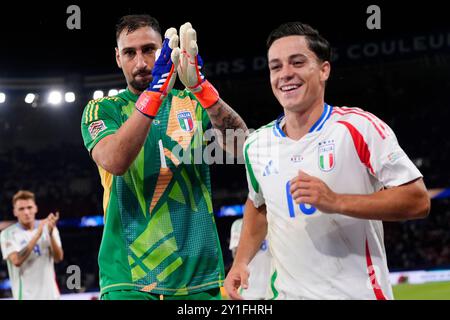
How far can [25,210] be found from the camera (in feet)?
27.7

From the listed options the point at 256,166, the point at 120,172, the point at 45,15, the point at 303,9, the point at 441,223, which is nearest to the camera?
the point at 256,166

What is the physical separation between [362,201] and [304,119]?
62 centimetres

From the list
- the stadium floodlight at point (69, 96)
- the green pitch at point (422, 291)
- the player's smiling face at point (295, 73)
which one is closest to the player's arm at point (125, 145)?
the player's smiling face at point (295, 73)

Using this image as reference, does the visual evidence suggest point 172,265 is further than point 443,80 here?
No

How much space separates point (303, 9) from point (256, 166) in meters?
12.2

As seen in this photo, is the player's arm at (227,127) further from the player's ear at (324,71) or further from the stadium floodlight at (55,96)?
the stadium floodlight at (55,96)

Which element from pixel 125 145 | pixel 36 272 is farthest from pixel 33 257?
pixel 125 145

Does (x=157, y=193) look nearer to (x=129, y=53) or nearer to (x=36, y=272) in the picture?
(x=129, y=53)

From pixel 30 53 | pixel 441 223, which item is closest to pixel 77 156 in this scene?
pixel 30 53

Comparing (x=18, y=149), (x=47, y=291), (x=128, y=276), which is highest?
(x=18, y=149)

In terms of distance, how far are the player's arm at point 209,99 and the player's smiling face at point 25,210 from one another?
17.5 ft

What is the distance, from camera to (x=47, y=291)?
27.1 ft

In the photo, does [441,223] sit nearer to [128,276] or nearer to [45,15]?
[45,15]

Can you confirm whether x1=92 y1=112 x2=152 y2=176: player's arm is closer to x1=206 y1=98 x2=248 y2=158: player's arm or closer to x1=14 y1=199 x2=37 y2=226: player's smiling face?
x1=206 y1=98 x2=248 y2=158: player's arm
